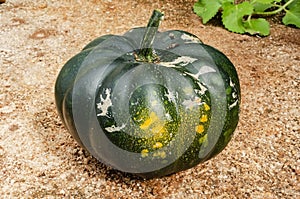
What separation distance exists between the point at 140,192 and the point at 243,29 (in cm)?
222

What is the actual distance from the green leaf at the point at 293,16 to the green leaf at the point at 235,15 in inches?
15.8

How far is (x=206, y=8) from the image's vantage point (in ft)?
14.7

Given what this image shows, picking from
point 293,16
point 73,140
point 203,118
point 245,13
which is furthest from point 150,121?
point 293,16

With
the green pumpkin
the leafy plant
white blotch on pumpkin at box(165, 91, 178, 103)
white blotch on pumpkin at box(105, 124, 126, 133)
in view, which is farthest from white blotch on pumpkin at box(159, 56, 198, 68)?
the leafy plant

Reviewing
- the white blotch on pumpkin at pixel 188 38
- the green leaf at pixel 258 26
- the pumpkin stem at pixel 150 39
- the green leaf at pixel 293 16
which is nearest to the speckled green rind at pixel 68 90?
the pumpkin stem at pixel 150 39

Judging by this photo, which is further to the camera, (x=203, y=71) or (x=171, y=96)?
(x=203, y=71)

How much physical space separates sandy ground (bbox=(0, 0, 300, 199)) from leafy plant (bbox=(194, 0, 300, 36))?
80 millimetres

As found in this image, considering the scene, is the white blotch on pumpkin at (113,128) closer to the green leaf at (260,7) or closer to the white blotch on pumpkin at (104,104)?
the white blotch on pumpkin at (104,104)

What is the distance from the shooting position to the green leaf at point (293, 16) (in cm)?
441

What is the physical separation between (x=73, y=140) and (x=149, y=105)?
2.86 feet

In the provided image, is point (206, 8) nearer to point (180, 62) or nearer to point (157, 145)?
point (180, 62)

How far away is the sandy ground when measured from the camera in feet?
8.74

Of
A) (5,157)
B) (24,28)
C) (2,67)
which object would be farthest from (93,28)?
(5,157)

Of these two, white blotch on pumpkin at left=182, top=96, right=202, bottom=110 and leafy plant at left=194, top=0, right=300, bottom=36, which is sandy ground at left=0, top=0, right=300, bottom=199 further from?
white blotch on pumpkin at left=182, top=96, right=202, bottom=110
